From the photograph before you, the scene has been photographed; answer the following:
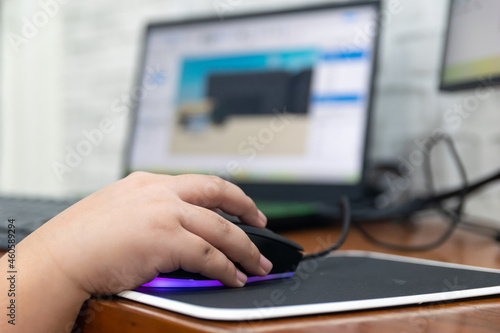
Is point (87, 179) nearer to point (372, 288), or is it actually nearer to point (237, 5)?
point (237, 5)

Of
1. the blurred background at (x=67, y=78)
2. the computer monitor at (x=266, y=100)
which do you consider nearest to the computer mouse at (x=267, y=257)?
the computer monitor at (x=266, y=100)

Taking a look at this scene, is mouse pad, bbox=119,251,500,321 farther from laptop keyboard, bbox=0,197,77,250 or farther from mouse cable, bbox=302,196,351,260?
laptop keyboard, bbox=0,197,77,250

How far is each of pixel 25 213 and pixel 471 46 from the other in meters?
0.61

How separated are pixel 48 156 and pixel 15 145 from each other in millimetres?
124

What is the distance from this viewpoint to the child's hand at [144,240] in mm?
302

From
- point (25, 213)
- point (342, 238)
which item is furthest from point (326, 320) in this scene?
point (25, 213)

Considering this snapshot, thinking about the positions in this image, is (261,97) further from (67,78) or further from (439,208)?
(67,78)

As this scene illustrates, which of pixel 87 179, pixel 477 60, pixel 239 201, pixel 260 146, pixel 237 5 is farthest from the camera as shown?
pixel 87 179

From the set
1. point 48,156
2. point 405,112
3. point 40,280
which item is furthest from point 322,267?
point 48,156

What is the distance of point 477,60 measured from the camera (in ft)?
2.07

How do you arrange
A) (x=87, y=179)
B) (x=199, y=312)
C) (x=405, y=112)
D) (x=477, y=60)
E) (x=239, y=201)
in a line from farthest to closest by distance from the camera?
(x=87, y=179)
(x=405, y=112)
(x=477, y=60)
(x=239, y=201)
(x=199, y=312)

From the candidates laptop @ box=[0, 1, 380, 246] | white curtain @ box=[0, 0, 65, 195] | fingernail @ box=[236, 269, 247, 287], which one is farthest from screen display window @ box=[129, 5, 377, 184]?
white curtain @ box=[0, 0, 65, 195]

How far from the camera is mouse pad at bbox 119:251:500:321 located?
0.87ft

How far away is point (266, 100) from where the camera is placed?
857 millimetres
